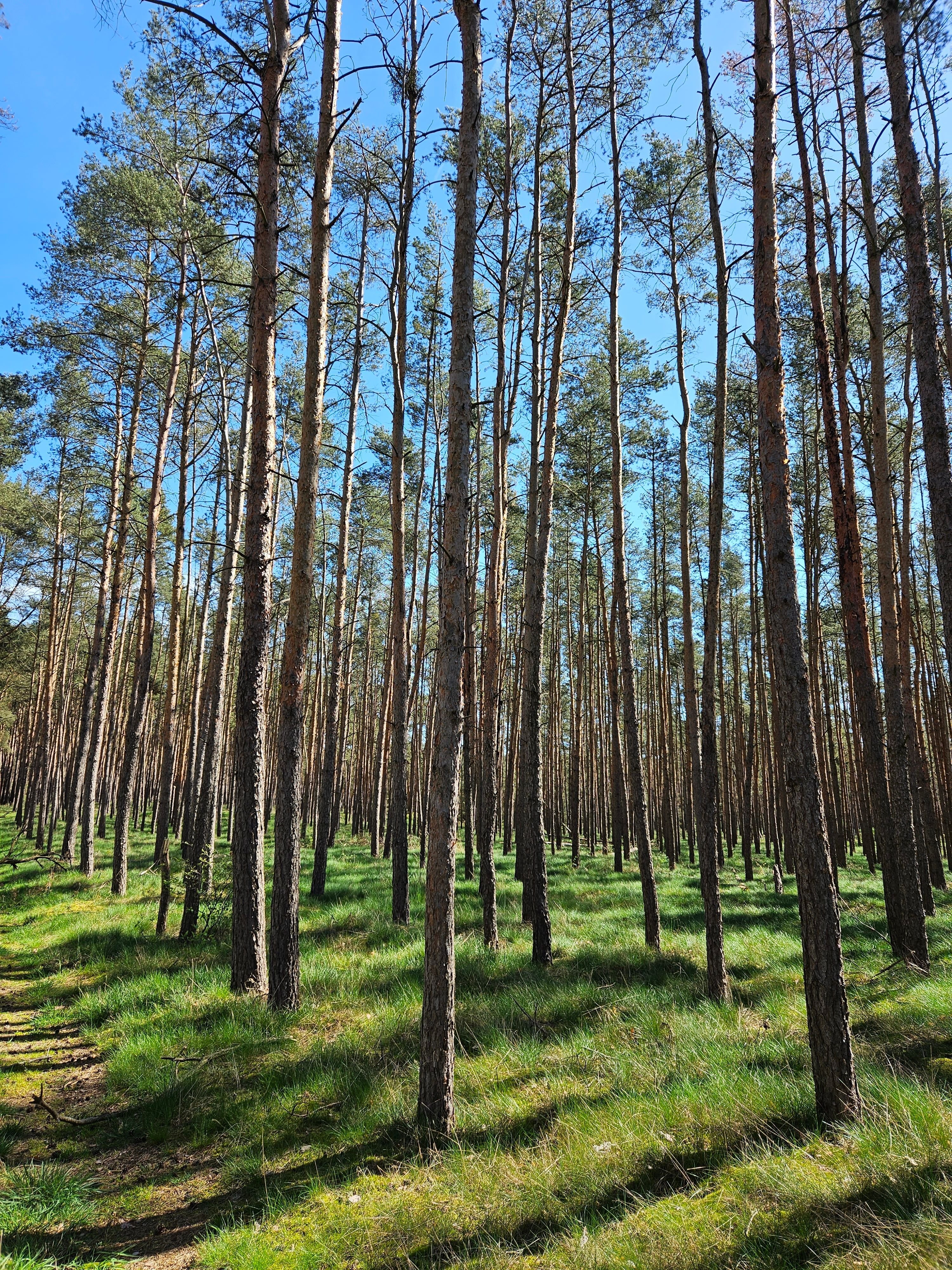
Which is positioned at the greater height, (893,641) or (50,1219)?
(893,641)

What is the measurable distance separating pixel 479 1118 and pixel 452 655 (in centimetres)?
284

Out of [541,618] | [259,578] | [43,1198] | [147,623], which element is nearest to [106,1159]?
[43,1198]

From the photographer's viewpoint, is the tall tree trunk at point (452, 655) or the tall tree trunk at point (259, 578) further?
the tall tree trunk at point (259, 578)

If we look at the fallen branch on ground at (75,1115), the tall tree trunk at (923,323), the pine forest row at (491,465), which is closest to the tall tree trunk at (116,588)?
the pine forest row at (491,465)

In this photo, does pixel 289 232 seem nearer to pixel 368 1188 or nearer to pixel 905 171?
pixel 905 171

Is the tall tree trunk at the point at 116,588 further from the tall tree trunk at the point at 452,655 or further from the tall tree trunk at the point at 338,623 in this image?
the tall tree trunk at the point at 452,655

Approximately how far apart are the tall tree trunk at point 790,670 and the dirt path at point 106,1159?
331 centimetres

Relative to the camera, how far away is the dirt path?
3221mm

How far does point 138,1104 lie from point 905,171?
9.17 m

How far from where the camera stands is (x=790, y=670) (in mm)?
3723

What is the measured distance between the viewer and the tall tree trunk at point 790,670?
3482 millimetres

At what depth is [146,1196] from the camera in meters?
3.61

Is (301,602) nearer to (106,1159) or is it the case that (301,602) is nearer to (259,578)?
(259,578)

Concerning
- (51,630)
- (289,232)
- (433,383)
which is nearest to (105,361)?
(289,232)
